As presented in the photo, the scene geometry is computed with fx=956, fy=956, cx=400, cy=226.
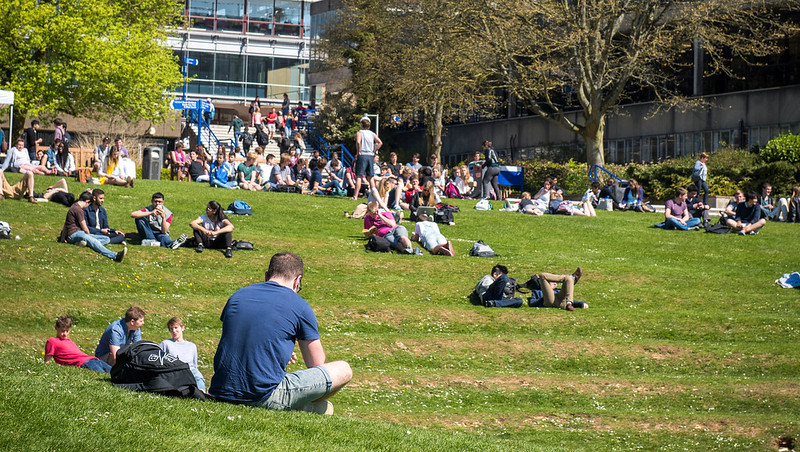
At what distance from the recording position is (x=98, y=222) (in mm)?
19000

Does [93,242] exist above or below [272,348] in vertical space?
above

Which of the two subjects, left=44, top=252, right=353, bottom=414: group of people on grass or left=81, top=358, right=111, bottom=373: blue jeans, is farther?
left=81, top=358, right=111, bottom=373: blue jeans

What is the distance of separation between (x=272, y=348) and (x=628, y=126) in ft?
134

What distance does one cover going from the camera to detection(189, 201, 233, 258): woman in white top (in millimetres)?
18781

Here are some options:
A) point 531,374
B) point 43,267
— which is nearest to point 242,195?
point 43,267

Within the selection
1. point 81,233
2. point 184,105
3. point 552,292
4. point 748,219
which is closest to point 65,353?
point 81,233

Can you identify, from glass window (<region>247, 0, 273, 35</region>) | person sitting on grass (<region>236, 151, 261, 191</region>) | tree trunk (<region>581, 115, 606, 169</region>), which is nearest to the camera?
person sitting on grass (<region>236, 151, 261, 191</region>)

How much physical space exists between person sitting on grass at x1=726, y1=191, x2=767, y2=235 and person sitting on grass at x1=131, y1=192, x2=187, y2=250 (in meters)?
14.5

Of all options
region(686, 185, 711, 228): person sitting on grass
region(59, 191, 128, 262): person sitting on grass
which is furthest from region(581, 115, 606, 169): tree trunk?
region(59, 191, 128, 262): person sitting on grass

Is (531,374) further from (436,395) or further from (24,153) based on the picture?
(24,153)

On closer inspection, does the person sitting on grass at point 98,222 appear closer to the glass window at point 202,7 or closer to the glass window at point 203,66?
the glass window at point 203,66

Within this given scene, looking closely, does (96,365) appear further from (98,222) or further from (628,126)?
(628,126)

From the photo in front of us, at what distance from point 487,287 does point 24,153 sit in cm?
1623

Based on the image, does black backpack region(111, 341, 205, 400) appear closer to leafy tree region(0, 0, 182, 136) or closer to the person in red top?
the person in red top
